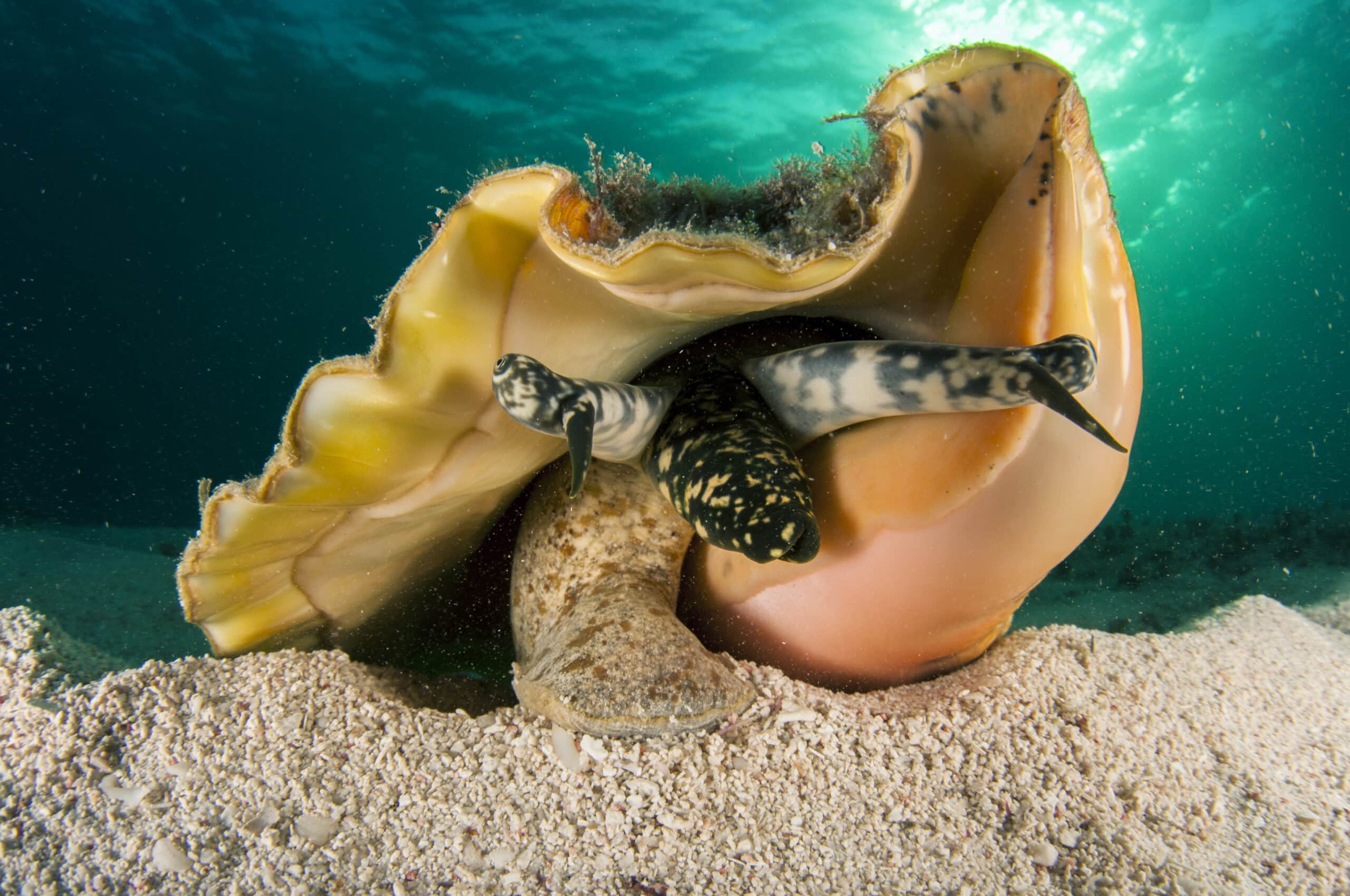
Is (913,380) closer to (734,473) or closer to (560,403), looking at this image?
(734,473)

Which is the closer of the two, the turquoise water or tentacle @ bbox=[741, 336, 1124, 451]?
tentacle @ bbox=[741, 336, 1124, 451]

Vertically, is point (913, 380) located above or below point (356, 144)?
below

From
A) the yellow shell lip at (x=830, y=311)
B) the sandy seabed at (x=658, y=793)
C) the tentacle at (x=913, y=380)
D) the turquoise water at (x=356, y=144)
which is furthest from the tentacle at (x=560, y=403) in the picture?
the turquoise water at (x=356, y=144)

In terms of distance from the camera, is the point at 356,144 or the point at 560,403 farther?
the point at 356,144

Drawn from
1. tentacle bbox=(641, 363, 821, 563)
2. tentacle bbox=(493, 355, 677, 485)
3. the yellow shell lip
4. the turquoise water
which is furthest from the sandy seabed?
the turquoise water

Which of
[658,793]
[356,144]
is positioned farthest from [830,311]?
[356,144]

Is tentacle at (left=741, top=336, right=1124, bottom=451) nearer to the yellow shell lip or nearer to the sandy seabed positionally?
the yellow shell lip

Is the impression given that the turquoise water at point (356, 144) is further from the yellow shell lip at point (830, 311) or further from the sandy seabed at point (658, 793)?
the yellow shell lip at point (830, 311)
